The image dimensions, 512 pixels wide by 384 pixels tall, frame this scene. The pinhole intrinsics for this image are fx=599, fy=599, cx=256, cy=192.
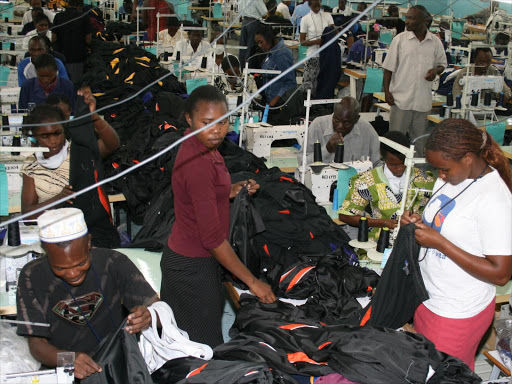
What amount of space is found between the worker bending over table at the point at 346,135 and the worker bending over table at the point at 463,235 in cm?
191

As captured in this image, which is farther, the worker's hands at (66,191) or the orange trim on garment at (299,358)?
the worker's hands at (66,191)

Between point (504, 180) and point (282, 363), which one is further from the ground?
point (504, 180)

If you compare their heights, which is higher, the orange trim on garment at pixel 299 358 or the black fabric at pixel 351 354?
the black fabric at pixel 351 354

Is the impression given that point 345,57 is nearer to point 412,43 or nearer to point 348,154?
point 412,43

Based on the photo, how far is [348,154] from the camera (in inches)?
174

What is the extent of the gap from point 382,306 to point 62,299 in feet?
4.34

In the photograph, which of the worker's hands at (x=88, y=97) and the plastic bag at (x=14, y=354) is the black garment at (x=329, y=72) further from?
the plastic bag at (x=14, y=354)

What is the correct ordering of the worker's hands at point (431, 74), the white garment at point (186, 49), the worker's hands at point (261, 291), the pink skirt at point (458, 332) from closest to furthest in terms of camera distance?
1. the pink skirt at point (458, 332)
2. the worker's hands at point (261, 291)
3. the worker's hands at point (431, 74)
4. the white garment at point (186, 49)

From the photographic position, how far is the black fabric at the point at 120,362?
193 cm

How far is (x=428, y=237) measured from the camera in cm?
229

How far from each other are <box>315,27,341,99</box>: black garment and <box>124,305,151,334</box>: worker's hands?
6.82 meters

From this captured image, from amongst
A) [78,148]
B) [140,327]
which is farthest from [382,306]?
[78,148]

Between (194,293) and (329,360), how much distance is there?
741mm

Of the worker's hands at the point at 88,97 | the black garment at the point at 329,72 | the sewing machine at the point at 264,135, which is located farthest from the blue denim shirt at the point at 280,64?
the worker's hands at the point at 88,97
